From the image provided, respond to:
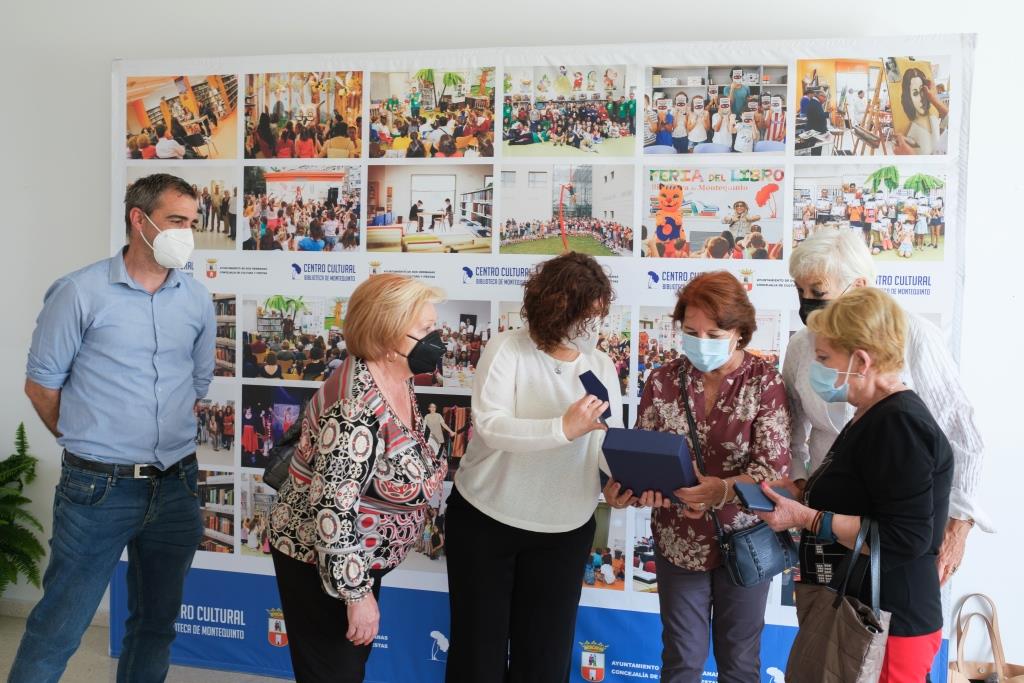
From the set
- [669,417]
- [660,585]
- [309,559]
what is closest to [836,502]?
[669,417]

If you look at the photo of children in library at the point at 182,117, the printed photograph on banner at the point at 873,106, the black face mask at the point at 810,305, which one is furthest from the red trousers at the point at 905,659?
the photo of children in library at the point at 182,117

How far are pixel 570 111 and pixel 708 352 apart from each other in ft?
4.82

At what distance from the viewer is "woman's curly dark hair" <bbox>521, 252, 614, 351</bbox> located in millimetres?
2492

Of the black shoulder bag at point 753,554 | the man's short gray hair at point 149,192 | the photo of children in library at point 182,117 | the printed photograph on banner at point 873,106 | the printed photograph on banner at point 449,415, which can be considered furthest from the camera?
the photo of children in library at point 182,117

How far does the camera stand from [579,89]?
Result: 3391mm

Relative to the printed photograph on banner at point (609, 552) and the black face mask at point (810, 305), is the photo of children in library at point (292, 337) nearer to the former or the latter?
the printed photograph on banner at point (609, 552)

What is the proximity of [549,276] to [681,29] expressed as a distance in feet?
5.45

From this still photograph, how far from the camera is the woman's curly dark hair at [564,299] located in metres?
2.49

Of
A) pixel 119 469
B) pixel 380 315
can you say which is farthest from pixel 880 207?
pixel 119 469

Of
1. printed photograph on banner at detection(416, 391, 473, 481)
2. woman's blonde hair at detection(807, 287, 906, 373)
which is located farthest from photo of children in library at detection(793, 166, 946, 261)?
printed photograph on banner at detection(416, 391, 473, 481)

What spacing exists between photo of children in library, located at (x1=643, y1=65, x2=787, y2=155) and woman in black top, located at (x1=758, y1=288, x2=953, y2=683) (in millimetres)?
1410

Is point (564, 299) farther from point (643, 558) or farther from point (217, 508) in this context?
point (217, 508)

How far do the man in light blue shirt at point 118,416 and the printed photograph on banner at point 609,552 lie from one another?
1701 millimetres

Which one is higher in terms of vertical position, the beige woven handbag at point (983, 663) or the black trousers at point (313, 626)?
the black trousers at point (313, 626)
